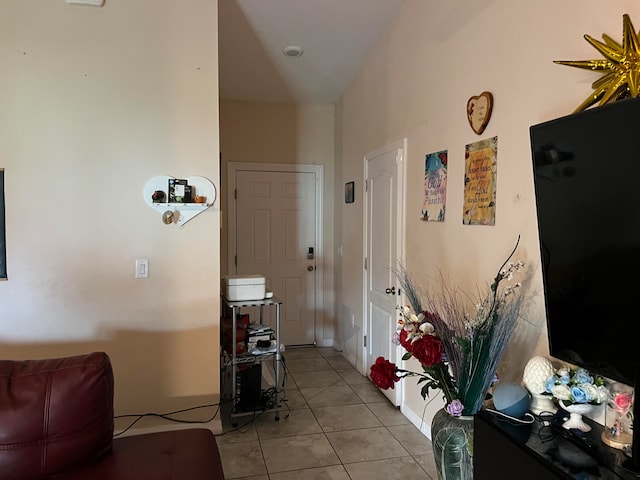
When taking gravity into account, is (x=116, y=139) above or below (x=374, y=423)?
above

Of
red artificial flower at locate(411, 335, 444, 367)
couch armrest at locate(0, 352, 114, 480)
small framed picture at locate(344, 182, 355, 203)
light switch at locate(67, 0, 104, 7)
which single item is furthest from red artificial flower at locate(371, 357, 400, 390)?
light switch at locate(67, 0, 104, 7)

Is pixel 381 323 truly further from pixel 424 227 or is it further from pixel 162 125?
pixel 162 125

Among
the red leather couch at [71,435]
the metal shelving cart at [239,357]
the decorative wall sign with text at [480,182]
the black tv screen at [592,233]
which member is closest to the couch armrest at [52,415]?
the red leather couch at [71,435]

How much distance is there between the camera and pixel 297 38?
369 cm

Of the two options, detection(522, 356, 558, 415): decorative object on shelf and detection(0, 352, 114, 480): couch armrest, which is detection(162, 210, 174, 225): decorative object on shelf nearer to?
detection(0, 352, 114, 480): couch armrest

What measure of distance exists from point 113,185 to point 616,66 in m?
2.69

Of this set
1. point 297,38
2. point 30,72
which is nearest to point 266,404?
point 30,72

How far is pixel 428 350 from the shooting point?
179 cm

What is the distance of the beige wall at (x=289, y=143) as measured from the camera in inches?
192

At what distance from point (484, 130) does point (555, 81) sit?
1.70ft

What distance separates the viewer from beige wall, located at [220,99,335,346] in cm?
486

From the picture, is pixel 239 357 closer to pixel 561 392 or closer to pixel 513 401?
pixel 513 401

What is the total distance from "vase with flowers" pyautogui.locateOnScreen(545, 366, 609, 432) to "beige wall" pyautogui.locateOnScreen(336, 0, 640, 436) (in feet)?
1.11

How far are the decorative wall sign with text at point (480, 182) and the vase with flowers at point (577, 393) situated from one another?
0.89 meters
